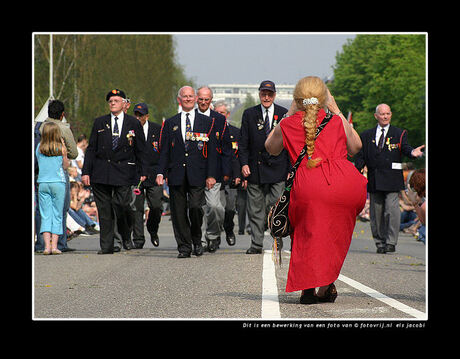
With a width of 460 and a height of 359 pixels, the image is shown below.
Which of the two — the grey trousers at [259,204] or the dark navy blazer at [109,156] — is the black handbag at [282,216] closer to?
the grey trousers at [259,204]

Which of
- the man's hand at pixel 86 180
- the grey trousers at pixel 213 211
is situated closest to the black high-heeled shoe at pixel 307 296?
the grey trousers at pixel 213 211

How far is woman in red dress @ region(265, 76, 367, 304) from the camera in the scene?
324 inches

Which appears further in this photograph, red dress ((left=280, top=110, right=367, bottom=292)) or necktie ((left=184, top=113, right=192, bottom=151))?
necktie ((left=184, top=113, right=192, bottom=151))

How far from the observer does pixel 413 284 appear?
10.3m

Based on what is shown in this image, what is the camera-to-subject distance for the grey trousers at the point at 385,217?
593 inches

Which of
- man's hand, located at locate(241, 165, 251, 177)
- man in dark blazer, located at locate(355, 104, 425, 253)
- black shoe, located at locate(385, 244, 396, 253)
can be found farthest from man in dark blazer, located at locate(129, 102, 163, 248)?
black shoe, located at locate(385, 244, 396, 253)

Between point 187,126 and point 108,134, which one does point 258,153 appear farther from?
point 108,134

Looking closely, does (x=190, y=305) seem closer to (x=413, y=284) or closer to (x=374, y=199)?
(x=413, y=284)

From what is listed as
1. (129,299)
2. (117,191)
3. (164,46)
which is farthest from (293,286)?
(164,46)

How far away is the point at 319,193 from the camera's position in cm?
824

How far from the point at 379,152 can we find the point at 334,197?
7.29 meters

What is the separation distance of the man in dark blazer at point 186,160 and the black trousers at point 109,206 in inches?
47.7

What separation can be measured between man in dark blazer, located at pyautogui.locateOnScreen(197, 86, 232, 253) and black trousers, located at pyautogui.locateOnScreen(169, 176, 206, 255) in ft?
1.29

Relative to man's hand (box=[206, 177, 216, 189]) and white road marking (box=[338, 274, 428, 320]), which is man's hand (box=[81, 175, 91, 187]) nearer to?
man's hand (box=[206, 177, 216, 189])
